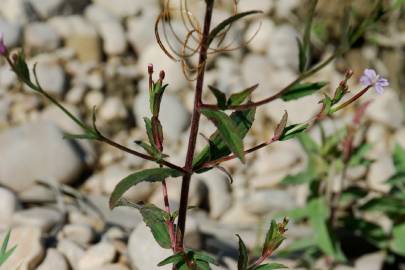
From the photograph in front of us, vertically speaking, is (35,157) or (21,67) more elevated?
(35,157)

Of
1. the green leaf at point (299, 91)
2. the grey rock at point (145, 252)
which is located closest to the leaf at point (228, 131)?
the green leaf at point (299, 91)

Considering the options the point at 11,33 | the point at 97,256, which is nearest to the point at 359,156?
the point at 97,256

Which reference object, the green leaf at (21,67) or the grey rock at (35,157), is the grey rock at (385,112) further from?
the green leaf at (21,67)

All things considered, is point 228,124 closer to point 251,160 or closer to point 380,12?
point 380,12

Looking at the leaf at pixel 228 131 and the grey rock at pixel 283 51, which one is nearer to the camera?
the leaf at pixel 228 131

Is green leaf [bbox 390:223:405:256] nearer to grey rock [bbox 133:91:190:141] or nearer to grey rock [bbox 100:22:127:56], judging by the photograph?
grey rock [bbox 133:91:190:141]

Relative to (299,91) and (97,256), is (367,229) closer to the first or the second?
(97,256)
